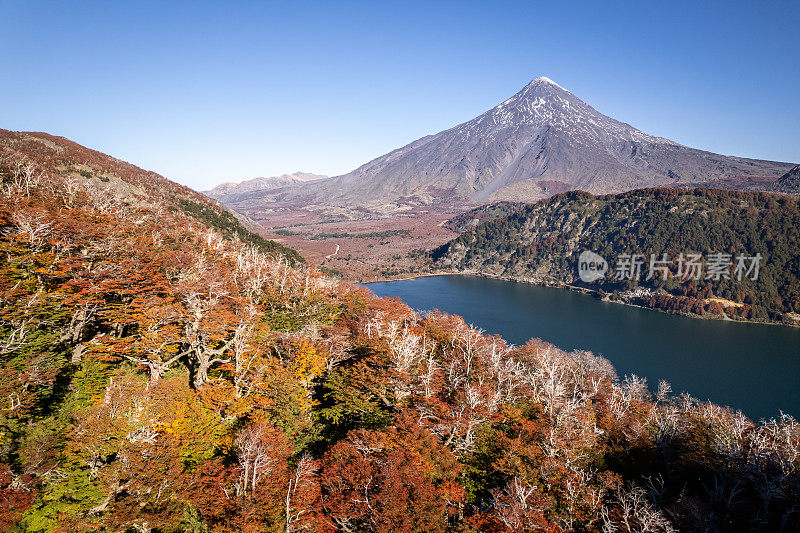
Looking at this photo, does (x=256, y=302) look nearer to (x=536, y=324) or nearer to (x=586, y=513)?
(x=586, y=513)

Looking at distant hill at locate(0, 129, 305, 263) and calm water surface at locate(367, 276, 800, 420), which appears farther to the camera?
calm water surface at locate(367, 276, 800, 420)

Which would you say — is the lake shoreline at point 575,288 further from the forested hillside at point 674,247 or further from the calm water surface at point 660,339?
the calm water surface at point 660,339

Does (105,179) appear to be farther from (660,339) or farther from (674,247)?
(674,247)

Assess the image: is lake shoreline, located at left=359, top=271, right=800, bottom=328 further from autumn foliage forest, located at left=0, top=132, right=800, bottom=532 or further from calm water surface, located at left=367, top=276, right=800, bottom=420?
autumn foliage forest, located at left=0, top=132, right=800, bottom=532

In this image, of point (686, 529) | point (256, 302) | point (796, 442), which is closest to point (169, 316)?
point (256, 302)

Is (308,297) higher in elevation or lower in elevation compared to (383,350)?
higher

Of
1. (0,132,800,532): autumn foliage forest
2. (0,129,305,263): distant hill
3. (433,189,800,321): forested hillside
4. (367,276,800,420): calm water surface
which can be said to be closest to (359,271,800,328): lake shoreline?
(433,189,800,321): forested hillside

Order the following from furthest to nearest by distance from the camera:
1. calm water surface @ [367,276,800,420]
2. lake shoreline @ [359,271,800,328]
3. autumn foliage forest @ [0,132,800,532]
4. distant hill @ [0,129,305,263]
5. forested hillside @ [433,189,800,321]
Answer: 1. forested hillside @ [433,189,800,321]
2. lake shoreline @ [359,271,800,328]
3. calm water surface @ [367,276,800,420]
4. distant hill @ [0,129,305,263]
5. autumn foliage forest @ [0,132,800,532]
